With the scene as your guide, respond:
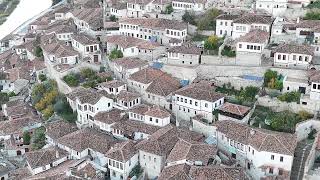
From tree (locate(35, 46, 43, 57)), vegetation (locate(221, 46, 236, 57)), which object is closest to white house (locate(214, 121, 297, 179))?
vegetation (locate(221, 46, 236, 57))

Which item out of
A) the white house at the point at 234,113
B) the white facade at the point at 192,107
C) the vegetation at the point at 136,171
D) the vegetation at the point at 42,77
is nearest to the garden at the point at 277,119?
the white house at the point at 234,113

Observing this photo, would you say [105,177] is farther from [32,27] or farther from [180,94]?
[32,27]

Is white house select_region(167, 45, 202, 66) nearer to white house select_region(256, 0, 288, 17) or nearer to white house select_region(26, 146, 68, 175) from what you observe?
white house select_region(256, 0, 288, 17)

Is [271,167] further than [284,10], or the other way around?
[284,10]

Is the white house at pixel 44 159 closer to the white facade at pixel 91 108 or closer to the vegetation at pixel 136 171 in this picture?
the white facade at pixel 91 108

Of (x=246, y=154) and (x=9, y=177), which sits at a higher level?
(x=246, y=154)

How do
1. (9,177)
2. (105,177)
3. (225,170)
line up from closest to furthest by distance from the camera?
(225,170) < (105,177) < (9,177)

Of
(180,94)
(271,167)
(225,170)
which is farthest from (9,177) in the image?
(271,167)
